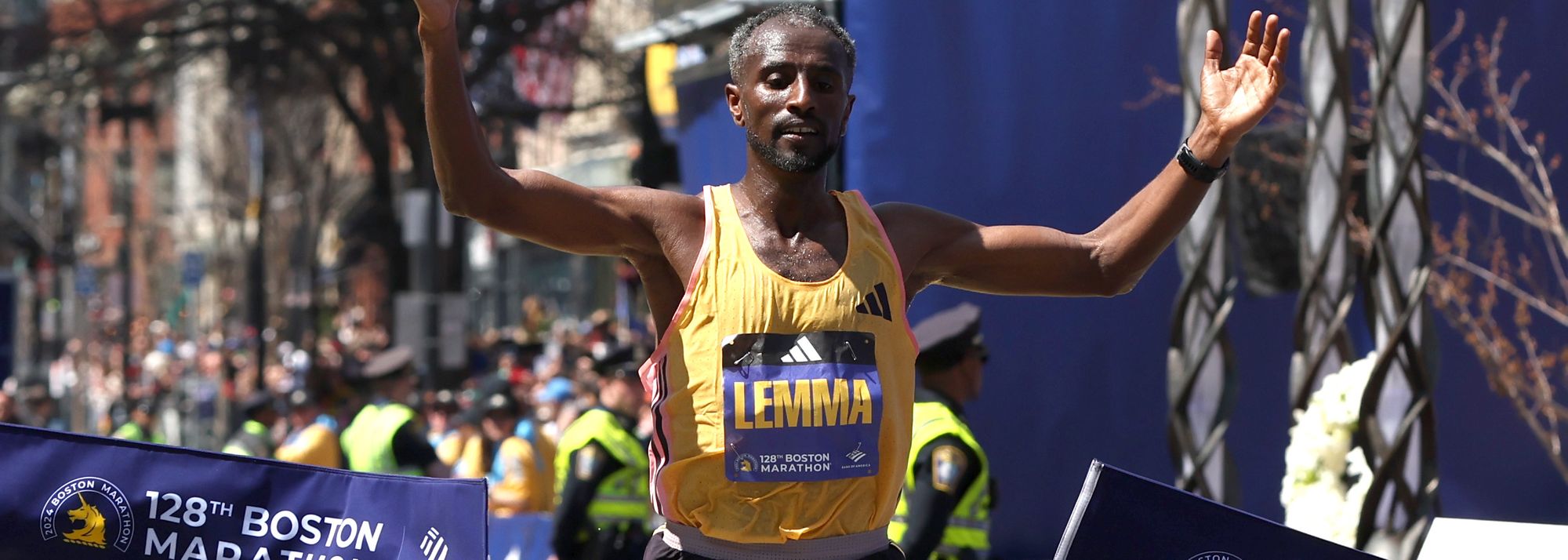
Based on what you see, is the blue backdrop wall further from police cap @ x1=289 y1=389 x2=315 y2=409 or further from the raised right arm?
the raised right arm

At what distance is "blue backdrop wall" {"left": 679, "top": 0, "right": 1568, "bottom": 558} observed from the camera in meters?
9.16

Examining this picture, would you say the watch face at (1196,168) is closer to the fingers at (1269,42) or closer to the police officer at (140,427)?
the fingers at (1269,42)

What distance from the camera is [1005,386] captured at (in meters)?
9.52

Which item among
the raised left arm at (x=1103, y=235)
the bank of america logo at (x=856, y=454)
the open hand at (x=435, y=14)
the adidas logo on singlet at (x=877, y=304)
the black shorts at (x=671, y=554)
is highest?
the open hand at (x=435, y=14)

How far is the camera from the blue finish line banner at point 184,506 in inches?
133

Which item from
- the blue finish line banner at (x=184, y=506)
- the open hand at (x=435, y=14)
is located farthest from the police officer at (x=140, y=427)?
the open hand at (x=435, y=14)

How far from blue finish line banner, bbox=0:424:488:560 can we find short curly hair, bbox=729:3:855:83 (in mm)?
930

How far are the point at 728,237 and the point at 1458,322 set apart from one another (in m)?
5.20

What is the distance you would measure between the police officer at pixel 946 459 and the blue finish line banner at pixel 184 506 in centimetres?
261

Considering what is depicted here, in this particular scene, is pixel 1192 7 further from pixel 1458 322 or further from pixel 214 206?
pixel 214 206

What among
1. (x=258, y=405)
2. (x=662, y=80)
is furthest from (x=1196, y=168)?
(x=258, y=405)

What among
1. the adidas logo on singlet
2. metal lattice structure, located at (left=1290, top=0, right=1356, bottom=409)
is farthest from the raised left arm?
metal lattice structure, located at (left=1290, top=0, right=1356, bottom=409)

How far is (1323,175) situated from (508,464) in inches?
231

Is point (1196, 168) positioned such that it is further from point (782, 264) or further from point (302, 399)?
point (302, 399)
